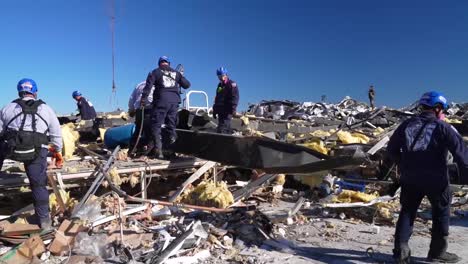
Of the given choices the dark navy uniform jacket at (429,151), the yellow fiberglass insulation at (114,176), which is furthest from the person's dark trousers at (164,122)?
the dark navy uniform jacket at (429,151)

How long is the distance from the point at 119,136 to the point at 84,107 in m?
4.42

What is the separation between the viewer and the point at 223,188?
648 cm

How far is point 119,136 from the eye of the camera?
7898 millimetres

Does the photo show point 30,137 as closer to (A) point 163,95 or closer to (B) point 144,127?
(A) point 163,95

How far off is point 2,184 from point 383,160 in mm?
5718

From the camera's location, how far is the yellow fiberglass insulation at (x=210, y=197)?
242 inches

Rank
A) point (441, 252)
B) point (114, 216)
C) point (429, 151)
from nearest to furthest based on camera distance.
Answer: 1. point (429, 151)
2. point (441, 252)
3. point (114, 216)

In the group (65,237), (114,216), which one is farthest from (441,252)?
(65,237)

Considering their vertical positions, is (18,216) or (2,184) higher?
(2,184)

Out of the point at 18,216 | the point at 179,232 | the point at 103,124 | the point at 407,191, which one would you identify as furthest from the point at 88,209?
the point at 103,124

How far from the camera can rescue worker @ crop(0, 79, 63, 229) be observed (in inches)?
193

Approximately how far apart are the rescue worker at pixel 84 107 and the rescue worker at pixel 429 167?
9.03 meters

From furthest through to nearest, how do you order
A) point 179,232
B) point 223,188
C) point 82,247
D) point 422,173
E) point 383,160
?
point 383,160 → point 223,188 → point 179,232 → point 82,247 → point 422,173

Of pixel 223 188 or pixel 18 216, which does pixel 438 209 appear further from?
pixel 18 216
